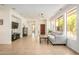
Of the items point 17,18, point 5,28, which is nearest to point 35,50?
point 5,28

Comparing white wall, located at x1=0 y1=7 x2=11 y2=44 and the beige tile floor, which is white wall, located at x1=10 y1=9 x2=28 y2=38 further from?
the beige tile floor

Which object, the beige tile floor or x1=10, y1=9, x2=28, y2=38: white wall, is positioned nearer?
the beige tile floor

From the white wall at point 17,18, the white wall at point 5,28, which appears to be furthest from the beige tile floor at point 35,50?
the white wall at point 17,18

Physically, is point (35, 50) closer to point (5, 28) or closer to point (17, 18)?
point (5, 28)

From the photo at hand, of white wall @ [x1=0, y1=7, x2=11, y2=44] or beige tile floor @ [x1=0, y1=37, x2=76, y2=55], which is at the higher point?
white wall @ [x1=0, y1=7, x2=11, y2=44]

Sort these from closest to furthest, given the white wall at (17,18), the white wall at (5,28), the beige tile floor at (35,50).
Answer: the beige tile floor at (35,50)
the white wall at (5,28)
the white wall at (17,18)

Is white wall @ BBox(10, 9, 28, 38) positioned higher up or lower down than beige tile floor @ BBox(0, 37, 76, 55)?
higher up

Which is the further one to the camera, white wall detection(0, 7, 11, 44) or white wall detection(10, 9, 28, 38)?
white wall detection(10, 9, 28, 38)

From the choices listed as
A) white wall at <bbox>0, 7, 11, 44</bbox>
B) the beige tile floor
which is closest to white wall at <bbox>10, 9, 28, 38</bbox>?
white wall at <bbox>0, 7, 11, 44</bbox>

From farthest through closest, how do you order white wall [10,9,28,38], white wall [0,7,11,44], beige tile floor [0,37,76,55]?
white wall [10,9,28,38] < white wall [0,7,11,44] < beige tile floor [0,37,76,55]

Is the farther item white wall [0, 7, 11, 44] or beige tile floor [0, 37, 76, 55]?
white wall [0, 7, 11, 44]

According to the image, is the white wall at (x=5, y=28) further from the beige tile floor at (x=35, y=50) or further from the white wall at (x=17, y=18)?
the beige tile floor at (x=35, y=50)

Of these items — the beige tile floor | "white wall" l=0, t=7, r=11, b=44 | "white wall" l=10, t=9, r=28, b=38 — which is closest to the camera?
the beige tile floor
